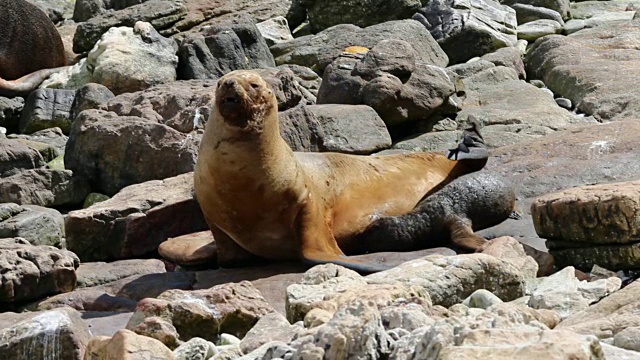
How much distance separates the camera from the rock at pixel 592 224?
297 inches

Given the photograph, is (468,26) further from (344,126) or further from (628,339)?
(628,339)

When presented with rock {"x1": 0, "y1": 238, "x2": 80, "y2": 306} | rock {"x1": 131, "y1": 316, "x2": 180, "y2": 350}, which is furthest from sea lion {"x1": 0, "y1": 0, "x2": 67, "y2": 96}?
rock {"x1": 131, "y1": 316, "x2": 180, "y2": 350}

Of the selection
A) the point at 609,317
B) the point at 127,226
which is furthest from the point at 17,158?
the point at 609,317

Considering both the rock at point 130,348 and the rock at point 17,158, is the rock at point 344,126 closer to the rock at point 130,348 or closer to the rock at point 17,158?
the rock at point 17,158

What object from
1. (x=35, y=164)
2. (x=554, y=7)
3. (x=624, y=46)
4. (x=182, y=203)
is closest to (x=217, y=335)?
(x=182, y=203)

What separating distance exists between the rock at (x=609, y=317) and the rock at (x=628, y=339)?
18cm

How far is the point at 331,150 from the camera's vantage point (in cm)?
1080

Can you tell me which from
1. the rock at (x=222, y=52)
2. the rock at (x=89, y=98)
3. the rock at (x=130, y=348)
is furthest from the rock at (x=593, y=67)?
the rock at (x=130, y=348)

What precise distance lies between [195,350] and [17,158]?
6.68 meters

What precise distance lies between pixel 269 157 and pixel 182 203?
121 cm

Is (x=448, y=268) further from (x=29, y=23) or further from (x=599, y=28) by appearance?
(x=29, y=23)

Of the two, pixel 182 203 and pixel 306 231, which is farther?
pixel 182 203

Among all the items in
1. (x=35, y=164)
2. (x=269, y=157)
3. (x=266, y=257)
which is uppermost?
(x=269, y=157)

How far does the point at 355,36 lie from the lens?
1529 cm
